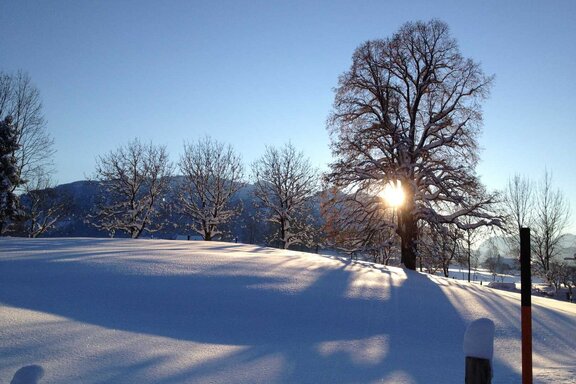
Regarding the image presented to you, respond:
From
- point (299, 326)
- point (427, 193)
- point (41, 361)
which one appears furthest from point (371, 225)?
point (41, 361)

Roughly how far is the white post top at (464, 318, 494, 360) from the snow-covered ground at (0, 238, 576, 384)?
6.40 ft

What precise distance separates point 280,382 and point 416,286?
6854mm

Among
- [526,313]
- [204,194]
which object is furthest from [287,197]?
[526,313]

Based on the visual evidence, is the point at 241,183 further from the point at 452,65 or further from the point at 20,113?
the point at 452,65

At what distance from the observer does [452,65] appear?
57.9 feet

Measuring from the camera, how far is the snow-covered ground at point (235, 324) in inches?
185

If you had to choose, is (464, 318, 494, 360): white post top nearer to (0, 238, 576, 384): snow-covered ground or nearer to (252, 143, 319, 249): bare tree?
(0, 238, 576, 384): snow-covered ground

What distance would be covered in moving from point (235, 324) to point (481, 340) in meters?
4.31

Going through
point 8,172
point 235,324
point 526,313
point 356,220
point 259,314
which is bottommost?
point 235,324

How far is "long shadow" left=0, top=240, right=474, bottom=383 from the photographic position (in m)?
5.29

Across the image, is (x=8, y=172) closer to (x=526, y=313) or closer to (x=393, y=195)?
(x=393, y=195)

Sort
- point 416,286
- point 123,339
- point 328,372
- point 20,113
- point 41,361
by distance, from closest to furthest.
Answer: point 41,361 → point 328,372 → point 123,339 → point 416,286 → point 20,113

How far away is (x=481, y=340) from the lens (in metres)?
3.12

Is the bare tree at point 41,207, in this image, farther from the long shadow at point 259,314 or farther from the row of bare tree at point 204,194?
the long shadow at point 259,314
